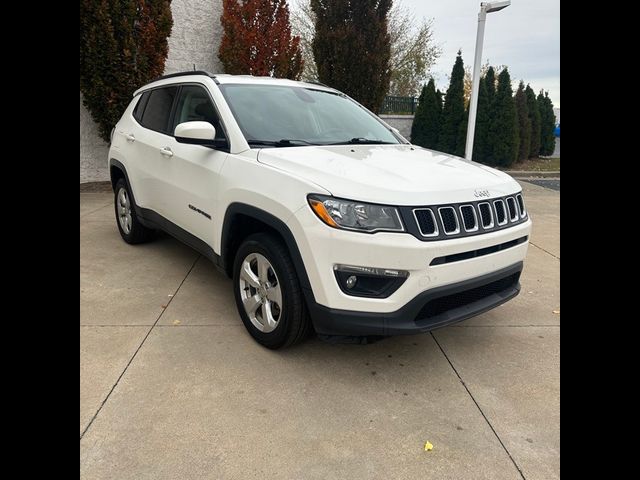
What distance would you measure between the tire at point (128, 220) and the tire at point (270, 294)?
242 centimetres

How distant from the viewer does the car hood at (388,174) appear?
2.53 meters

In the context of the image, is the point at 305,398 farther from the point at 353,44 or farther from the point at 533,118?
the point at 533,118

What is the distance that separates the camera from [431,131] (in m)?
14.0

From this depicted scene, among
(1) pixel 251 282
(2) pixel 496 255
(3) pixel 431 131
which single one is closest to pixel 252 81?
(1) pixel 251 282

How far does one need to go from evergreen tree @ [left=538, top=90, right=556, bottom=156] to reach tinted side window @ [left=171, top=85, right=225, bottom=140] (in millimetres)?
15890

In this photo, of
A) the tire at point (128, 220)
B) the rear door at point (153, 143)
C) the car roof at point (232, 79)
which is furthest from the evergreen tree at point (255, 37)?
the car roof at point (232, 79)

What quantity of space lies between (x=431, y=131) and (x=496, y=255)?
39.1 ft

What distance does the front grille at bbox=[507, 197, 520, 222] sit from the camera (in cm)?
305

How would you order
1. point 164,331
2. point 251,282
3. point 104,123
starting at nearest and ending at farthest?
point 251,282, point 164,331, point 104,123

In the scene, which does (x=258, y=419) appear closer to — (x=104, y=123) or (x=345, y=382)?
(x=345, y=382)

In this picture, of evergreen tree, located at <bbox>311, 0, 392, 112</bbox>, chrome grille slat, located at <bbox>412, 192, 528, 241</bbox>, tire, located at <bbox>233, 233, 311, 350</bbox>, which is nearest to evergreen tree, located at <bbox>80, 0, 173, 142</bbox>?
evergreen tree, located at <bbox>311, 0, 392, 112</bbox>

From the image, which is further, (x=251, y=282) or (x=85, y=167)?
(x=85, y=167)
